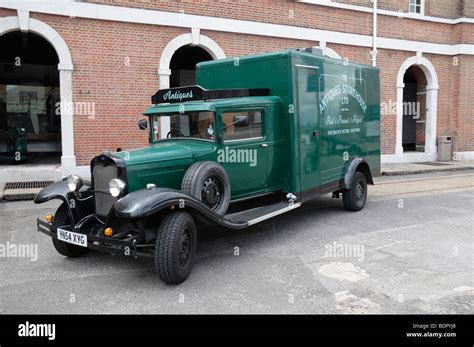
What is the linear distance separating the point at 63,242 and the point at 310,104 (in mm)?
4196

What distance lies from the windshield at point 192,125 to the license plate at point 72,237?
1.95m

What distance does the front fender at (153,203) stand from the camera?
4.56m

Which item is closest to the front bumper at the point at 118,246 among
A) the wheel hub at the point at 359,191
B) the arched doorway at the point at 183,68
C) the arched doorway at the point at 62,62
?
the wheel hub at the point at 359,191

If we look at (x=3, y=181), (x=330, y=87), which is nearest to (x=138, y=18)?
(x=3, y=181)

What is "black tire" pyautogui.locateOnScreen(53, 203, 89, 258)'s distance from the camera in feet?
18.6

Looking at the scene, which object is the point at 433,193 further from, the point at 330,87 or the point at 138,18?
the point at 138,18

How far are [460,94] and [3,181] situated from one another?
651 inches

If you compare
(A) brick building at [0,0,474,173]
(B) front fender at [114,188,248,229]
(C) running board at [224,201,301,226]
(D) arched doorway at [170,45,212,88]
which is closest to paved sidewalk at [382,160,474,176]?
(A) brick building at [0,0,474,173]

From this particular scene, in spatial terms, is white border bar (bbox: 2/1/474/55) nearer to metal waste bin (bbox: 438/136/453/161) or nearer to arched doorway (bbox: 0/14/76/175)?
arched doorway (bbox: 0/14/76/175)

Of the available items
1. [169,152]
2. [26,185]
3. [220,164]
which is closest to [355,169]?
[220,164]

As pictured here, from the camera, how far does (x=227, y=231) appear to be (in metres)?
7.33

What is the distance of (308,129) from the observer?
283 inches

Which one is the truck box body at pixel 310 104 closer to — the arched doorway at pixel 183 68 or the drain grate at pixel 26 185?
the drain grate at pixel 26 185

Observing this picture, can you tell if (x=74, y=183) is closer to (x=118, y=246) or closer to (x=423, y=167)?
(x=118, y=246)
